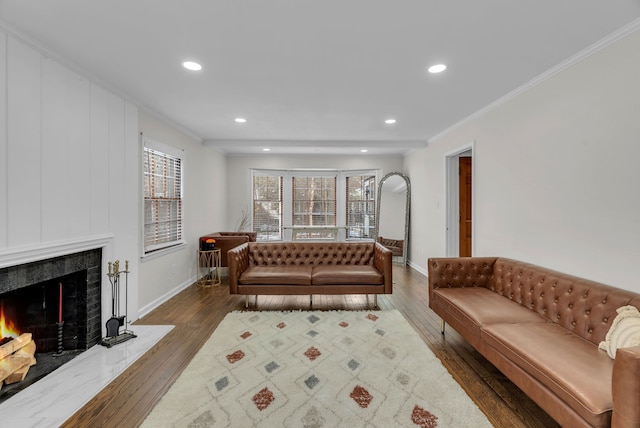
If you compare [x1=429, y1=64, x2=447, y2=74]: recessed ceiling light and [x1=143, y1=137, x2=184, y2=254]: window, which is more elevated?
[x1=429, y1=64, x2=447, y2=74]: recessed ceiling light

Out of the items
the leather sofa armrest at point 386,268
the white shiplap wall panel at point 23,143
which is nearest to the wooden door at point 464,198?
the leather sofa armrest at point 386,268

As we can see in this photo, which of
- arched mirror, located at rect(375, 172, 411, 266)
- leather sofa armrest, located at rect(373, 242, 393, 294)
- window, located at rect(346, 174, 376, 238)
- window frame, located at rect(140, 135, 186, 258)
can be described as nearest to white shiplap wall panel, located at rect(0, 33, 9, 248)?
window frame, located at rect(140, 135, 186, 258)

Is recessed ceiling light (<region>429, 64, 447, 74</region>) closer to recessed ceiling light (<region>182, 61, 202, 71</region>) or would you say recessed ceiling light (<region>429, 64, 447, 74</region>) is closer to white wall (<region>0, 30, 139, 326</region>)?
recessed ceiling light (<region>182, 61, 202, 71</region>)

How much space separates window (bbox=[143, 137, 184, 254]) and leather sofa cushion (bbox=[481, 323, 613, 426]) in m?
3.92

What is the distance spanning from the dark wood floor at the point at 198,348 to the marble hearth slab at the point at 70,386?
8 cm

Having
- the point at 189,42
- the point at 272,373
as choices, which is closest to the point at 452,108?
the point at 189,42

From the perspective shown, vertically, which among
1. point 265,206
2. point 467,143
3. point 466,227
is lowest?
point 466,227

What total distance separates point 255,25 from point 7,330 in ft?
10.1

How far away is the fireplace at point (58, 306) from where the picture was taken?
2.31 meters

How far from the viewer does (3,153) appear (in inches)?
76.6

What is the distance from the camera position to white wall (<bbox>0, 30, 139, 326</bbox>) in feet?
6.52

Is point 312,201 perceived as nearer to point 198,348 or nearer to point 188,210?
point 188,210

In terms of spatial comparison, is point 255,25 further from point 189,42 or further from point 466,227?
point 466,227

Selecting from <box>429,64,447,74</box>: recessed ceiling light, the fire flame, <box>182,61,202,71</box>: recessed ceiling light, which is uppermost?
<box>182,61,202,71</box>: recessed ceiling light
